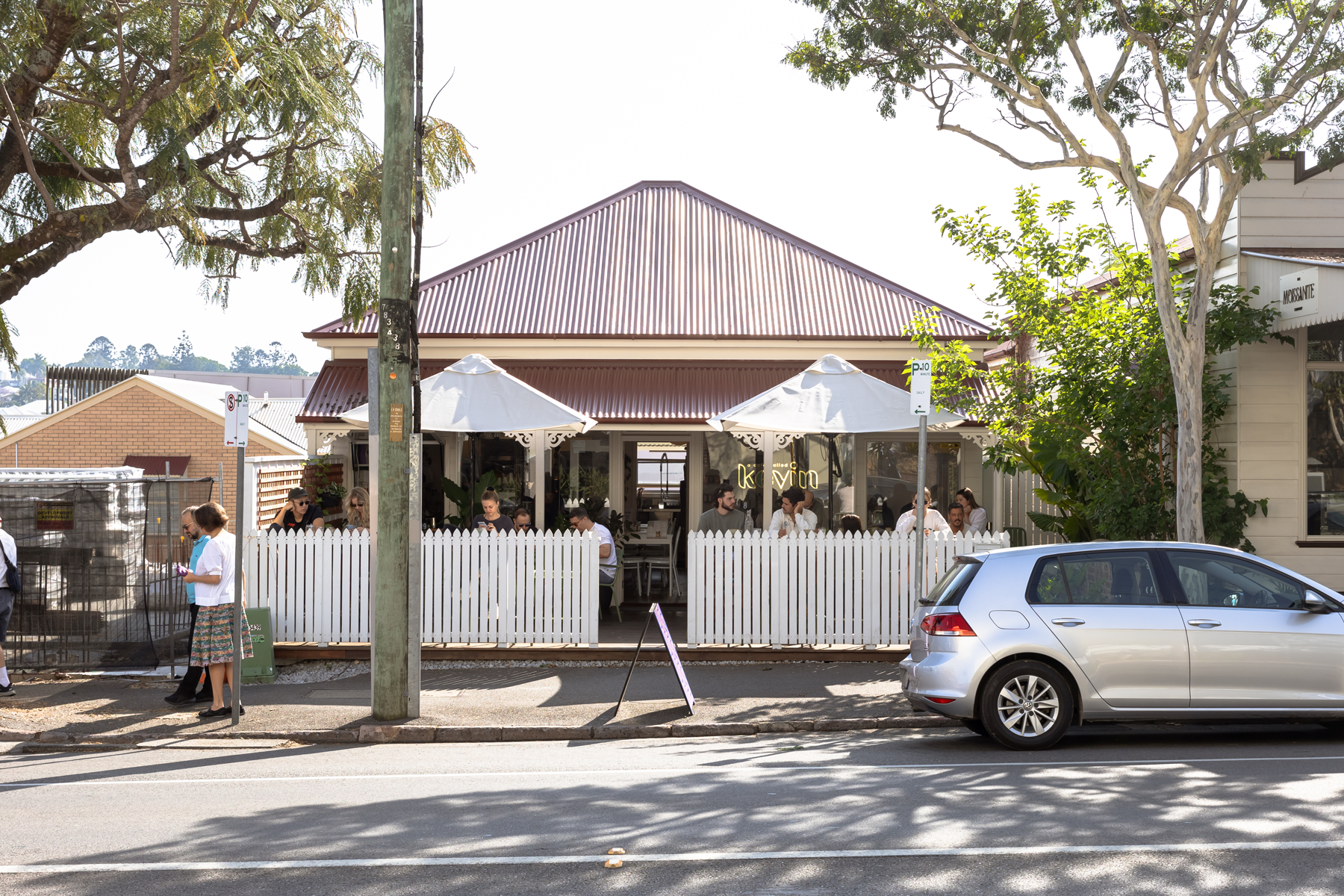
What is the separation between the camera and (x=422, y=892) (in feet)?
16.9

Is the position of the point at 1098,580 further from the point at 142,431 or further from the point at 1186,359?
the point at 142,431

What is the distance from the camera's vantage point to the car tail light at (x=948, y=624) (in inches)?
328

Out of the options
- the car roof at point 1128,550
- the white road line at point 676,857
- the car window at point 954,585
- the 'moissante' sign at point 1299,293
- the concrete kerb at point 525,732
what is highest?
the 'moissante' sign at point 1299,293

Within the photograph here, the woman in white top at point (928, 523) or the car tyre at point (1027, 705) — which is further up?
the woman in white top at point (928, 523)

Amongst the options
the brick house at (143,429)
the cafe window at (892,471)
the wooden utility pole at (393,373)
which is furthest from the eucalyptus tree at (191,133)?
the brick house at (143,429)

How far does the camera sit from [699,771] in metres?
7.87

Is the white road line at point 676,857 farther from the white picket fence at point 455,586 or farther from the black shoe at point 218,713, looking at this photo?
the white picket fence at point 455,586

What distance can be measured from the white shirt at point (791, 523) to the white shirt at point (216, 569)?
592 cm

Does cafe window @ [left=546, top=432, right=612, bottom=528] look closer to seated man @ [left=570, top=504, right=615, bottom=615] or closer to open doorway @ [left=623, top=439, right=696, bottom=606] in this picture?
open doorway @ [left=623, top=439, right=696, bottom=606]

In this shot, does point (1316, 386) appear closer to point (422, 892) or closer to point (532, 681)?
point (532, 681)

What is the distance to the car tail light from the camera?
8.33 meters

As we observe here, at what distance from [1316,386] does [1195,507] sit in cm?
287

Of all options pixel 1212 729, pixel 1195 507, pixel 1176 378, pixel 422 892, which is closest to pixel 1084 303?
pixel 1176 378

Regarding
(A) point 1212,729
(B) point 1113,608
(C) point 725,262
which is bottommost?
(A) point 1212,729
